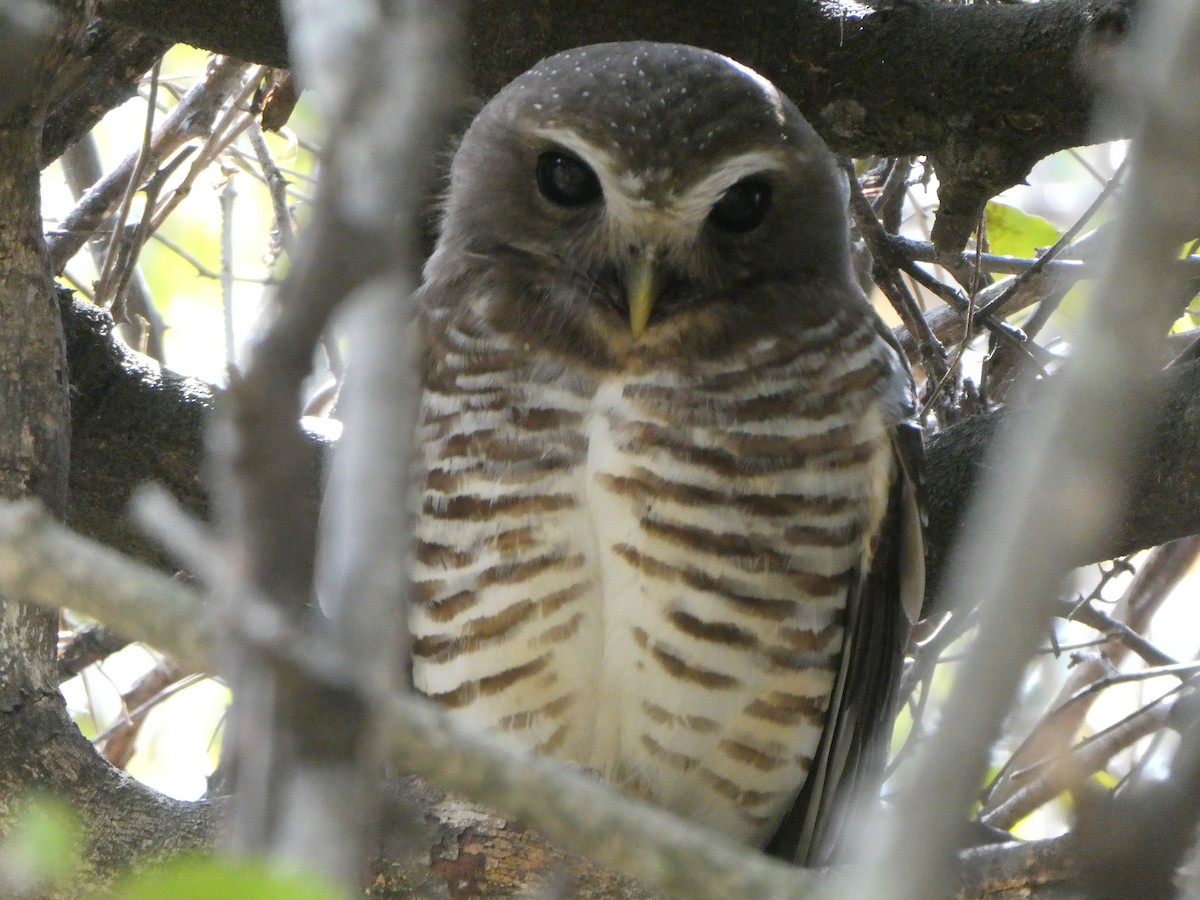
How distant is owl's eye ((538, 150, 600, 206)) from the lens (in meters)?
2.37

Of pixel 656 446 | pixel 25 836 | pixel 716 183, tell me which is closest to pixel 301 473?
pixel 25 836

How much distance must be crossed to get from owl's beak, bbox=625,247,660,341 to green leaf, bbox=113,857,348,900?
1677 millimetres

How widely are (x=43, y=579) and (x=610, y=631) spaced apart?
5.16 ft

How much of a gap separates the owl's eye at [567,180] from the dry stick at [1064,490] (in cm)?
177

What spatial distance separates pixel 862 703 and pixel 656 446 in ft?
2.15

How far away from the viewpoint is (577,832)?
81 cm

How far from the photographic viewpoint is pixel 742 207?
2400mm

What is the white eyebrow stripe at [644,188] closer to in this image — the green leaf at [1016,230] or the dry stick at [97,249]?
the green leaf at [1016,230]

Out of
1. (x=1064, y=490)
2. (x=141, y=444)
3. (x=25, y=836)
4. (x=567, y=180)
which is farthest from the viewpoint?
(x=141, y=444)

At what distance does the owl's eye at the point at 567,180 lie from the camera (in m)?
2.37

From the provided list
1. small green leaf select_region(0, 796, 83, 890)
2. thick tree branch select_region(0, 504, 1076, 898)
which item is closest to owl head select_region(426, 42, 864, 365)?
small green leaf select_region(0, 796, 83, 890)

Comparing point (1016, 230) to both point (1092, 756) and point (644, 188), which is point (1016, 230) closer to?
point (1092, 756)

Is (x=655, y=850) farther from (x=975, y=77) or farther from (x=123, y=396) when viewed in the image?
(x=123, y=396)

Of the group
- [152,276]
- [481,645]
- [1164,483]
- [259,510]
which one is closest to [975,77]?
[1164,483]
